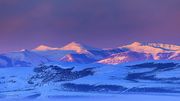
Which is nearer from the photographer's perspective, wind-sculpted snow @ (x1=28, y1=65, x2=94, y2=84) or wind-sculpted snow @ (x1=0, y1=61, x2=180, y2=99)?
wind-sculpted snow @ (x1=0, y1=61, x2=180, y2=99)

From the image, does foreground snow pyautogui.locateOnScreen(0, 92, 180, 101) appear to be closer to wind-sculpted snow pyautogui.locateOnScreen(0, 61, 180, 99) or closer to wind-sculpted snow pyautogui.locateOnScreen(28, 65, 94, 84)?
wind-sculpted snow pyautogui.locateOnScreen(0, 61, 180, 99)

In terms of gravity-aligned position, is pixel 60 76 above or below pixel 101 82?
above

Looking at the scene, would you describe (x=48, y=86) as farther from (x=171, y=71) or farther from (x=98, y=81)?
(x=171, y=71)

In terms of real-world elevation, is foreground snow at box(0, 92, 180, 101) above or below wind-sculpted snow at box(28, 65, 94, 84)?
below

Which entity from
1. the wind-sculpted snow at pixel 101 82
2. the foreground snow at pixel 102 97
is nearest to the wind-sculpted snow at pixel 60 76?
the wind-sculpted snow at pixel 101 82

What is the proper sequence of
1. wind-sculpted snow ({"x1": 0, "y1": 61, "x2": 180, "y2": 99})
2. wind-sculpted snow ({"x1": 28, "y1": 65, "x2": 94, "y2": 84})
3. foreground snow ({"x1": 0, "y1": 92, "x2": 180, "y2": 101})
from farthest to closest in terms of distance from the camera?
wind-sculpted snow ({"x1": 28, "y1": 65, "x2": 94, "y2": 84}) → wind-sculpted snow ({"x1": 0, "y1": 61, "x2": 180, "y2": 99}) → foreground snow ({"x1": 0, "y1": 92, "x2": 180, "y2": 101})

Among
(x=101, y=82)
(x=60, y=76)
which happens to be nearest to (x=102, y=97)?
(x=101, y=82)

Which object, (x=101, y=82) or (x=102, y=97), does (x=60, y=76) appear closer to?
(x=101, y=82)

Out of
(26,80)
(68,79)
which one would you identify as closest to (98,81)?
(68,79)

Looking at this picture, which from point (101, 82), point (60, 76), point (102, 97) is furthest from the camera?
point (60, 76)

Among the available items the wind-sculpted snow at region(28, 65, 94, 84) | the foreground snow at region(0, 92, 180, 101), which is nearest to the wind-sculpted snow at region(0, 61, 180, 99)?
the wind-sculpted snow at region(28, 65, 94, 84)

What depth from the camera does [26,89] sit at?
18200cm

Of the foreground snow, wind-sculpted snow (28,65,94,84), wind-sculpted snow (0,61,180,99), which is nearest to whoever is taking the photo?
the foreground snow

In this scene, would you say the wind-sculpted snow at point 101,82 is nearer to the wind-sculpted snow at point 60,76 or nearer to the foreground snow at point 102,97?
the wind-sculpted snow at point 60,76
